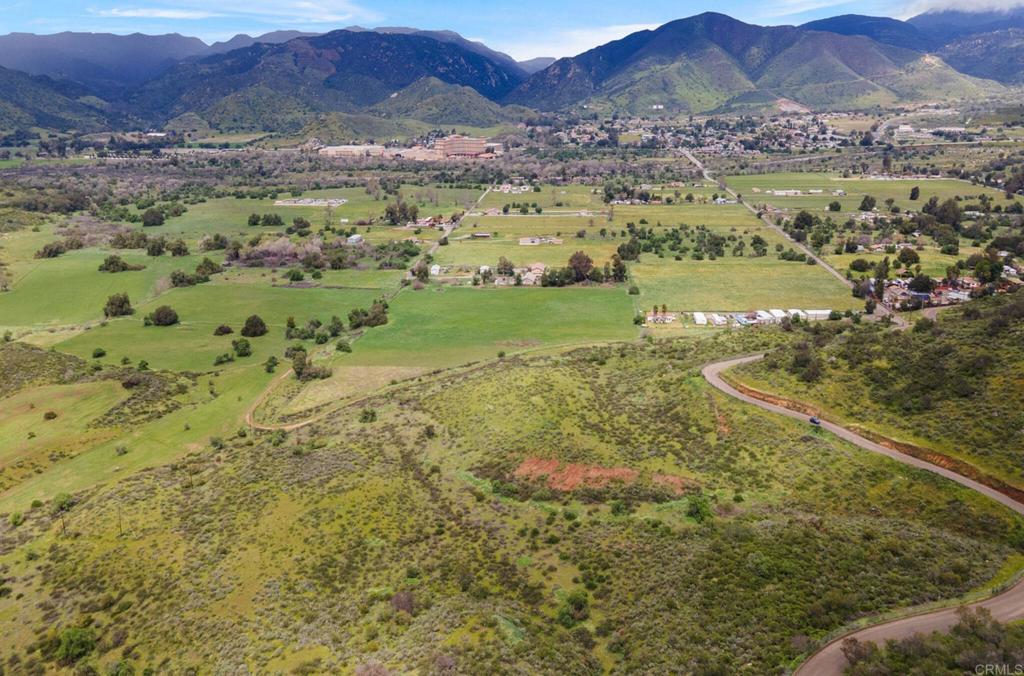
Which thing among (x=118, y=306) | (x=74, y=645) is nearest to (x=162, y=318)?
(x=118, y=306)

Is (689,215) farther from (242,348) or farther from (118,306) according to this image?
(118,306)

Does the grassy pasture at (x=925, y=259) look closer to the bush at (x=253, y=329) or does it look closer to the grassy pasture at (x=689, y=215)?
the grassy pasture at (x=689, y=215)

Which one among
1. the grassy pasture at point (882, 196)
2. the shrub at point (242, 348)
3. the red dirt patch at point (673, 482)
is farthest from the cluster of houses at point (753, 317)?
the grassy pasture at point (882, 196)

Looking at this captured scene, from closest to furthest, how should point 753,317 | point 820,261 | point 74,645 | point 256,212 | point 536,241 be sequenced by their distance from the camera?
point 74,645
point 753,317
point 820,261
point 536,241
point 256,212

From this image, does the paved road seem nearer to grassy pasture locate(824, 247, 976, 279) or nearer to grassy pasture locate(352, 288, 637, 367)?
grassy pasture locate(824, 247, 976, 279)

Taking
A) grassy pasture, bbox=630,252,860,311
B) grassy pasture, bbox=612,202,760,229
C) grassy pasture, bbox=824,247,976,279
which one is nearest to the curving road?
grassy pasture, bbox=630,252,860,311
